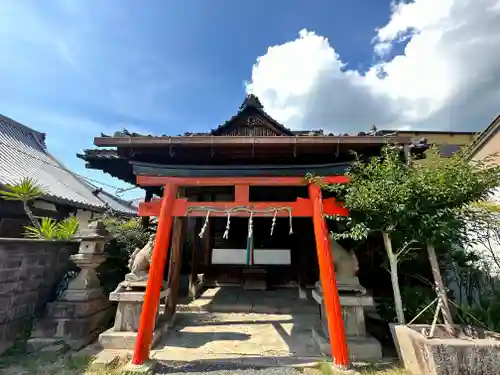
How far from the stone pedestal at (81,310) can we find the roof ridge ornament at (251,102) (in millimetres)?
5636

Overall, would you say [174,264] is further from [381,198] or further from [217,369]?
[381,198]

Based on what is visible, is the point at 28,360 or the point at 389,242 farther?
the point at 389,242

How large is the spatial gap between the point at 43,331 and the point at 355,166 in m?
6.05

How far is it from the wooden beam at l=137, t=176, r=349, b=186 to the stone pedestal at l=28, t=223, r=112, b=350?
1.87 m

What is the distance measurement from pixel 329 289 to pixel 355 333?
1.18m

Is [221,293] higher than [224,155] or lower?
lower

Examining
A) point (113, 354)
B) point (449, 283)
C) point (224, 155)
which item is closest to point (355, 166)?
point (224, 155)

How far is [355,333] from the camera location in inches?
164

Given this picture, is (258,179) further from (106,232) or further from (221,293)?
(221,293)

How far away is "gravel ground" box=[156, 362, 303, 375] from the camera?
11.4 feet

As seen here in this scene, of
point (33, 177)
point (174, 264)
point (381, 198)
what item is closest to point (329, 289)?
point (381, 198)

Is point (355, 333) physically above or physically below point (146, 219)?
below

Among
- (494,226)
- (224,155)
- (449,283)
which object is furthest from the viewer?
(449,283)

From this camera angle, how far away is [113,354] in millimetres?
3900
